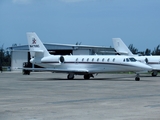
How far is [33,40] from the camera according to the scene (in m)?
44.5

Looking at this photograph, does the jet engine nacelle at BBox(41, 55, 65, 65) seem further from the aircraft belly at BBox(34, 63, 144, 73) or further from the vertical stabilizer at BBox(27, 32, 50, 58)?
the vertical stabilizer at BBox(27, 32, 50, 58)

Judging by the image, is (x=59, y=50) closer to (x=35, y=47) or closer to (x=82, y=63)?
(x=35, y=47)

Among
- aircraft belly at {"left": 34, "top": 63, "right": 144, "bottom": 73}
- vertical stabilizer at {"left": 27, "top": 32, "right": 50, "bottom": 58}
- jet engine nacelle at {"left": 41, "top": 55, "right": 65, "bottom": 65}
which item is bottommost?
aircraft belly at {"left": 34, "top": 63, "right": 144, "bottom": 73}

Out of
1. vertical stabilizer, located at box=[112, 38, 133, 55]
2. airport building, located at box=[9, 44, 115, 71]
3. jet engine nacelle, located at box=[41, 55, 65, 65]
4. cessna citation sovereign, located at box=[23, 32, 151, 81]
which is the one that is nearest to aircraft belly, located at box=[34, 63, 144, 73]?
cessna citation sovereign, located at box=[23, 32, 151, 81]

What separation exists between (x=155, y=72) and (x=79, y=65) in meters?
14.6

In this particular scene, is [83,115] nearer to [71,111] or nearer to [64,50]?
[71,111]

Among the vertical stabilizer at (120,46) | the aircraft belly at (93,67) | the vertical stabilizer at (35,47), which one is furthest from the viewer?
the vertical stabilizer at (120,46)

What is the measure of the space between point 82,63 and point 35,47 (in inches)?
216

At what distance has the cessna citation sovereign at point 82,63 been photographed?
131 ft

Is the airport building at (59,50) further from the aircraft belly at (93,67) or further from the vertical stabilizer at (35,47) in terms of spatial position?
the aircraft belly at (93,67)

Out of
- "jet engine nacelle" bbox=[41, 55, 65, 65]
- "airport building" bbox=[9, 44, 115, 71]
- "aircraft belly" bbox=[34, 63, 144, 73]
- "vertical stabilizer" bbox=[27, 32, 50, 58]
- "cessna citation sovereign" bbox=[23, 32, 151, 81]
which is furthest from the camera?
"airport building" bbox=[9, 44, 115, 71]

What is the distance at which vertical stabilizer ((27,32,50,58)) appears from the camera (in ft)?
143

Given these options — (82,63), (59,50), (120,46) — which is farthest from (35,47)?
(59,50)

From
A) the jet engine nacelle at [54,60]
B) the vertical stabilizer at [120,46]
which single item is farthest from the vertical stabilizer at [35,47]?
the vertical stabilizer at [120,46]
